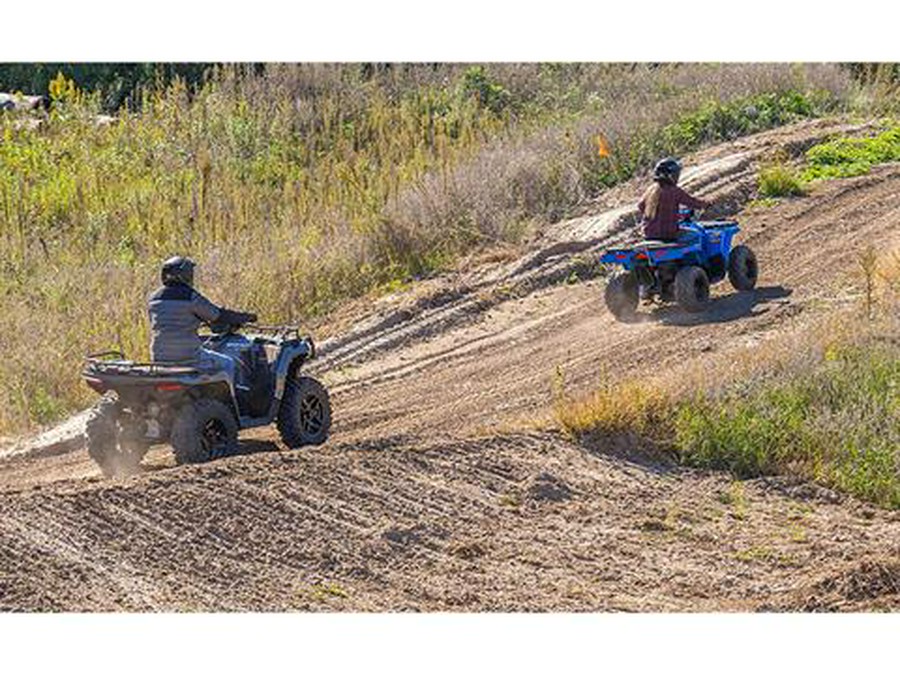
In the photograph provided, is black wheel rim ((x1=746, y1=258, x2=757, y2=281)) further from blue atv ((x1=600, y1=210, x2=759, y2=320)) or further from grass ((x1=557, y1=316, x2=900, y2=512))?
grass ((x1=557, y1=316, x2=900, y2=512))

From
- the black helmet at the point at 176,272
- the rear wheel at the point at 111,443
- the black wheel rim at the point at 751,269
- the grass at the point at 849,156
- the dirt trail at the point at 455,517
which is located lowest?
the dirt trail at the point at 455,517

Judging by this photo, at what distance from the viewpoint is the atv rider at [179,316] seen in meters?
16.4

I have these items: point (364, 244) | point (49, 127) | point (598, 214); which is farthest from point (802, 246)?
point (49, 127)

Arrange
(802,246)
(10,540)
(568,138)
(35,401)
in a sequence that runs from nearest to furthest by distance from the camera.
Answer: (10,540) < (35,401) < (802,246) < (568,138)

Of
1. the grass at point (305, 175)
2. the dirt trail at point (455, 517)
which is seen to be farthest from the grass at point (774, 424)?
the grass at point (305, 175)

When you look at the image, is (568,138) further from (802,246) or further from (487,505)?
(487,505)

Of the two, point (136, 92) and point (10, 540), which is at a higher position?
point (136, 92)

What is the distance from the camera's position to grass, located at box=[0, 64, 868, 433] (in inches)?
875

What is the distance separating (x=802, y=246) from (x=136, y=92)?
1077 cm

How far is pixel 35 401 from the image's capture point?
1970 centimetres

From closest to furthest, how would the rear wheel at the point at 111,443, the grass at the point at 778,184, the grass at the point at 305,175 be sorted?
the rear wheel at the point at 111,443 → the grass at the point at 305,175 → the grass at the point at 778,184

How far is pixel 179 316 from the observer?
16359mm

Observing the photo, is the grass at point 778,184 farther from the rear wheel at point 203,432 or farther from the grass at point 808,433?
the rear wheel at point 203,432

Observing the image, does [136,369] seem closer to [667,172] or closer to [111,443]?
[111,443]
